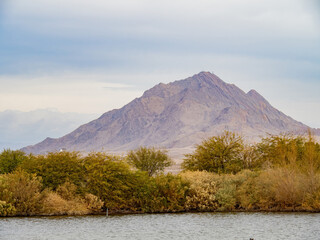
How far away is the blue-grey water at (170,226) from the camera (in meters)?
39.2

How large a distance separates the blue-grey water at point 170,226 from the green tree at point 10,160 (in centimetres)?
1740

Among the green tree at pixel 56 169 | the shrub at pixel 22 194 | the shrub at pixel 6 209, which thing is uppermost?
the green tree at pixel 56 169

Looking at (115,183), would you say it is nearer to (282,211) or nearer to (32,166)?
Answer: (32,166)

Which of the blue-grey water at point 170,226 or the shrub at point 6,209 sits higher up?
the shrub at point 6,209

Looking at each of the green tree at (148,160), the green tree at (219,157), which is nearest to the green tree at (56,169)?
the green tree at (219,157)

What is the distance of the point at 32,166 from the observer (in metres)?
56.2

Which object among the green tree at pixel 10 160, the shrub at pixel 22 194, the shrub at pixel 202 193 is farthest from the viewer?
the green tree at pixel 10 160

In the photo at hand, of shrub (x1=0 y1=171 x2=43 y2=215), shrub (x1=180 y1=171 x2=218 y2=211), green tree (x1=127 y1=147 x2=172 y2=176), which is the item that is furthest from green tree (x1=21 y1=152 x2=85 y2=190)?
green tree (x1=127 y1=147 x2=172 y2=176)

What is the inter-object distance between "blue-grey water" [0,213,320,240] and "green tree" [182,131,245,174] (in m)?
12.7

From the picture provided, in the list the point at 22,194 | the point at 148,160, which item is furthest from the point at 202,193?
the point at 148,160

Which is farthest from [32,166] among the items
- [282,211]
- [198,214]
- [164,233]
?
[282,211]

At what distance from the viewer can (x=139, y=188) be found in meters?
56.7

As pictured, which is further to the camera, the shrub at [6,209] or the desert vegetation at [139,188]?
the desert vegetation at [139,188]

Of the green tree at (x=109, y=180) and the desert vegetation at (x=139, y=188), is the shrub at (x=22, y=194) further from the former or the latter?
the green tree at (x=109, y=180)
